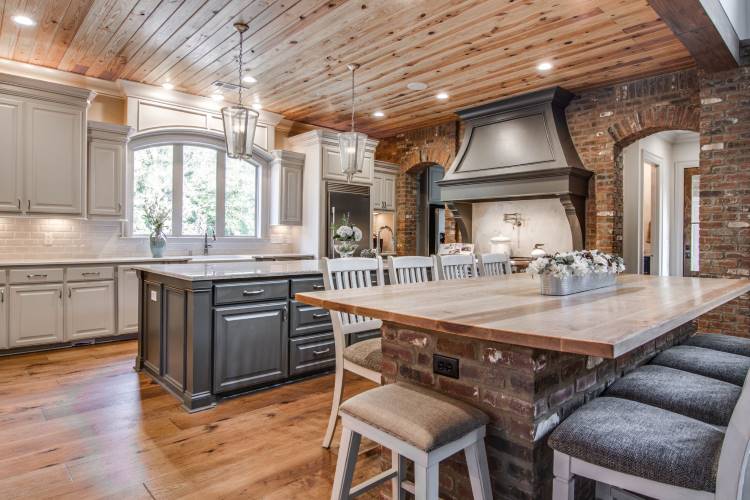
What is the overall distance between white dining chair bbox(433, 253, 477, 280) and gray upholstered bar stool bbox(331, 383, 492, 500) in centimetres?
162

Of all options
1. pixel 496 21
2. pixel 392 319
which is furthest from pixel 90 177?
pixel 392 319

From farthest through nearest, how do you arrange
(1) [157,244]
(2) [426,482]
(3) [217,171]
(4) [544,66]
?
(3) [217,171] → (1) [157,244] → (4) [544,66] → (2) [426,482]

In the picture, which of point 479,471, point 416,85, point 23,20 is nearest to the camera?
point 479,471

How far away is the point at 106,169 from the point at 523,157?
15.4ft

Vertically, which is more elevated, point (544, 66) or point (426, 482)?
point (544, 66)

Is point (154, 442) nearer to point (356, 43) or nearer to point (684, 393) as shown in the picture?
point (684, 393)

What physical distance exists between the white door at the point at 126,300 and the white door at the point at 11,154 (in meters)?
1.11

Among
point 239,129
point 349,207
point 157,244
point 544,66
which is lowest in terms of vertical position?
point 157,244

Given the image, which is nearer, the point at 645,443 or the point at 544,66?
the point at 645,443

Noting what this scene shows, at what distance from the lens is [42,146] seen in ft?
14.7

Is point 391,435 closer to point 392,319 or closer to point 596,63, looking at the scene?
point 392,319

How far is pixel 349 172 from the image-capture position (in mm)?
3879

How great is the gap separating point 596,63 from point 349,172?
266 cm

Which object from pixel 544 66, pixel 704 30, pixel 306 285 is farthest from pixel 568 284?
pixel 544 66
